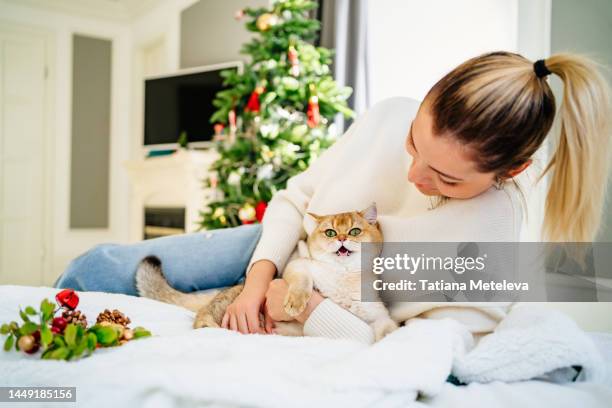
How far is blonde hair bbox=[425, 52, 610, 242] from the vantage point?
792 millimetres

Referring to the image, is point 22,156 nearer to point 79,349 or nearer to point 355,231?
point 355,231

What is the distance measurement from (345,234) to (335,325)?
227 millimetres

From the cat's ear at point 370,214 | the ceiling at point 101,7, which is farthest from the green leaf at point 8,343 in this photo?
the ceiling at point 101,7

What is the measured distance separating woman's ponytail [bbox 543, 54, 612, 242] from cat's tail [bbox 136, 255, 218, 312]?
827 millimetres

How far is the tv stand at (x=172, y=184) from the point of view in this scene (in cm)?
362

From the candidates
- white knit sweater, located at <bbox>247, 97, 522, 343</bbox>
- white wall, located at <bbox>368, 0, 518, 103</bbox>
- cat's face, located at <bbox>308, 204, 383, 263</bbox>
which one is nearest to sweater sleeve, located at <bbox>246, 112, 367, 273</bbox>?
white knit sweater, located at <bbox>247, 97, 522, 343</bbox>

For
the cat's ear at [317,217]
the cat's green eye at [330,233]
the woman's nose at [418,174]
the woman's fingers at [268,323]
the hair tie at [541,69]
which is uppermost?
the hair tie at [541,69]

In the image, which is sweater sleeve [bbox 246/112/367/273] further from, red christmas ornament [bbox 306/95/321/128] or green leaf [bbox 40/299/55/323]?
red christmas ornament [bbox 306/95/321/128]

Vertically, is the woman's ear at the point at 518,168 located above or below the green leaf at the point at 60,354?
above

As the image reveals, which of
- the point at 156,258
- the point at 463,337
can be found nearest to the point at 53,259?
the point at 156,258

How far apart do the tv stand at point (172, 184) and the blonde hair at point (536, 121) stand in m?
2.55

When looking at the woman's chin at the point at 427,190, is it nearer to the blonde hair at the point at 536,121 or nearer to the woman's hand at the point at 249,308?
the blonde hair at the point at 536,121

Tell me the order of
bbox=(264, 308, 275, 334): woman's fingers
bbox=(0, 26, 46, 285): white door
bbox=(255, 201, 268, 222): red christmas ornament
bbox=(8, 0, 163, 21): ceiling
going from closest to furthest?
bbox=(264, 308, 275, 334): woman's fingers
bbox=(255, 201, 268, 222): red christmas ornament
bbox=(0, 26, 46, 285): white door
bbox=(8, 0, 163, 21): ceiling

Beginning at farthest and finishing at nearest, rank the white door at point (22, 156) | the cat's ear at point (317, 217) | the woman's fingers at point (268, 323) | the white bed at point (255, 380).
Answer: the white door at point (22, 156) → the cat's ear at point (317, 217) → the woman's fingers at point (268, 323) → the white bed at point (255, 380)
